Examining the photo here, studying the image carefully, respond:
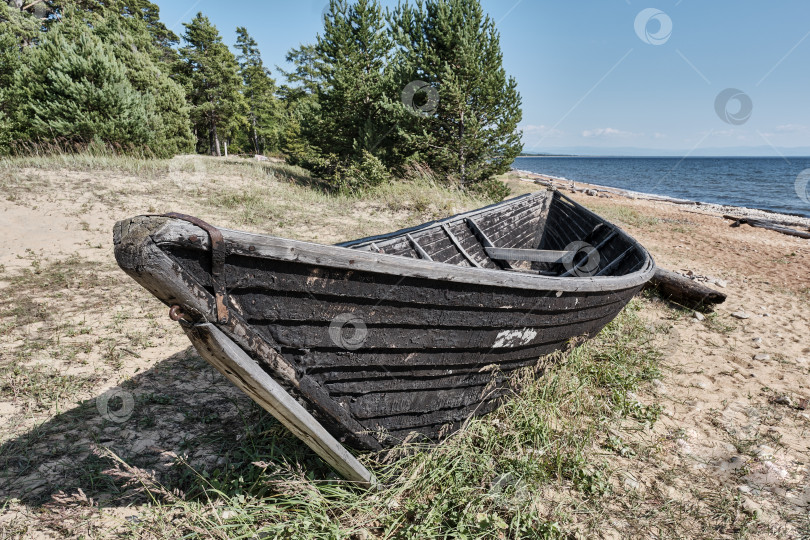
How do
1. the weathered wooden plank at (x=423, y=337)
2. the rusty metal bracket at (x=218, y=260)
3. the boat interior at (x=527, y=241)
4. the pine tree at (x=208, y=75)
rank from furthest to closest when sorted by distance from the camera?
1. the pine tree at (x=208, y=75)
2. the boat interior at (x=527, y=241)
3. the weathered wooden plank at (x=423, y=337)
4. the rusty metal bracket at (x=218, y=260)

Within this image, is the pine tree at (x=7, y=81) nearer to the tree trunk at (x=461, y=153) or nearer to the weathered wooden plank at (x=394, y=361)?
the tree trunk at (x=461, y=153)

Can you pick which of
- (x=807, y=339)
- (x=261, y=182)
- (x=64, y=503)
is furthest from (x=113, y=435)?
(x=261, y=182)

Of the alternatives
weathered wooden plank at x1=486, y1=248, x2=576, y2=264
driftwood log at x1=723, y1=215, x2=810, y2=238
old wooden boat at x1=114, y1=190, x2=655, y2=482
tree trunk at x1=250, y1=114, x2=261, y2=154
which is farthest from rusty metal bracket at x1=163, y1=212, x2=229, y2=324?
tree trunk at x1=250, y1=114, x2=261, y2=154

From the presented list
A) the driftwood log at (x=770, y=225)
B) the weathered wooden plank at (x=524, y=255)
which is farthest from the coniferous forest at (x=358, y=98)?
the driftwood log at (x=770, y=225)

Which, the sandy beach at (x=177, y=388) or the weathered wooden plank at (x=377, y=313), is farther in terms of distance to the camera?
the sandy beach at (x=177, y=388)

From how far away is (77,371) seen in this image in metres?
3.39

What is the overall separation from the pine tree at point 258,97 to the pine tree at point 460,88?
24.7 m

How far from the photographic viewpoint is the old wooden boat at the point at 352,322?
4.32 ft

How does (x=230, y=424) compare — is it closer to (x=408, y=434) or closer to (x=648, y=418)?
(x=408, y=434)

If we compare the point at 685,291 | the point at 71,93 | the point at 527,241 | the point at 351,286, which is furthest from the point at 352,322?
the point at 71,93

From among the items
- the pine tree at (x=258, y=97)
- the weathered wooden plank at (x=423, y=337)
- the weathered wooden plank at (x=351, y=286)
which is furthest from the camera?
the pine tree at (x=258, y=97)

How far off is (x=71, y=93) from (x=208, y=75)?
60.5ft

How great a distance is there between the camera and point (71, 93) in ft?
40.2

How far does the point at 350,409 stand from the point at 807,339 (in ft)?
20.0
